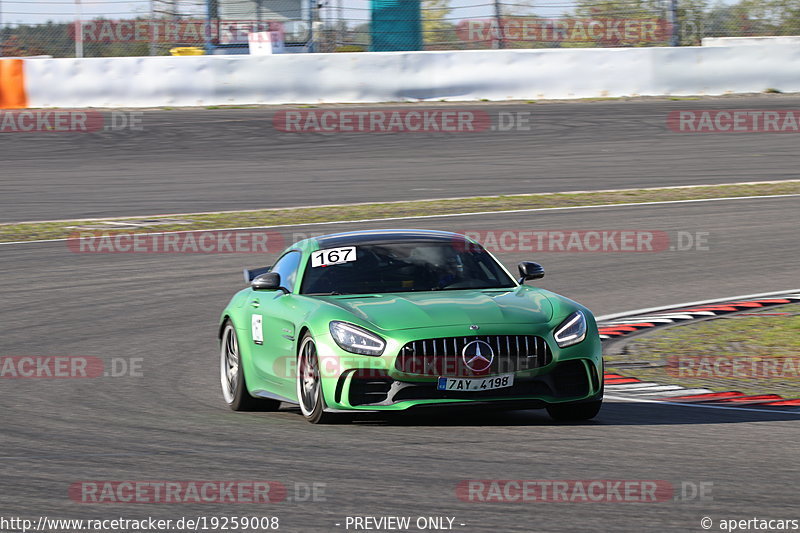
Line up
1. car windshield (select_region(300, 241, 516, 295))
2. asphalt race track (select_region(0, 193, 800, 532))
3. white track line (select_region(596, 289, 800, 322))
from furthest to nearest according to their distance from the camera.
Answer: white track line (select_region(596, 289, 800, 322))
car windshield (select_region(300, 241, 516, 295))
asphalt race track (select_region(0, 193, 800, 532))

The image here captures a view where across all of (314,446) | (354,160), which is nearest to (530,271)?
(314,446)

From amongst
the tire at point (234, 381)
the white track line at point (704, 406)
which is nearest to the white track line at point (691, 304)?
the white track line at point (704, 406)

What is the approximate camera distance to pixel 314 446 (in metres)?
6.79

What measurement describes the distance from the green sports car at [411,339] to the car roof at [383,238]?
3 centimetres

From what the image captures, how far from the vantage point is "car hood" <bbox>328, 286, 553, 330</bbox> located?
23.9ft

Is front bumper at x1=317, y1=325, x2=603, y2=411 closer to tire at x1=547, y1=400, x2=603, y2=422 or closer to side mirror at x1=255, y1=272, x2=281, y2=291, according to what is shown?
tire at x1=547, y1=400, x2=603, y2=422

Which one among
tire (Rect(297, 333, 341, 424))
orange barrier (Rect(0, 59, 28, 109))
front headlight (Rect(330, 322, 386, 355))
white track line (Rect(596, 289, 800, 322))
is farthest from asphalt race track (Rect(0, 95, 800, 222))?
front headlight (Rect(330, 322, 386, 355))

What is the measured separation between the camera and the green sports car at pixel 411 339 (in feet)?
23.5

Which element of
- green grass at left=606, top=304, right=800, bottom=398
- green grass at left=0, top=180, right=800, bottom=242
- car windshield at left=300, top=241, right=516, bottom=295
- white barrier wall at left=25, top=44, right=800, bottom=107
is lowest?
green grass at left=0, top=180, right=800, bottom=242

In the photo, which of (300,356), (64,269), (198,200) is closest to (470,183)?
(198,200)

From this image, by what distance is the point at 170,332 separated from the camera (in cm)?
1159

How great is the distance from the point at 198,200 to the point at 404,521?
16090 mm

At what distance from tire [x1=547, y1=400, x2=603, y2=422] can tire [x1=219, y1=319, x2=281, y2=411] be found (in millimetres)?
2024

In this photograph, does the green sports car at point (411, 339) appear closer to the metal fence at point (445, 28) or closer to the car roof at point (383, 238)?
the car roof at point (383, 238)
